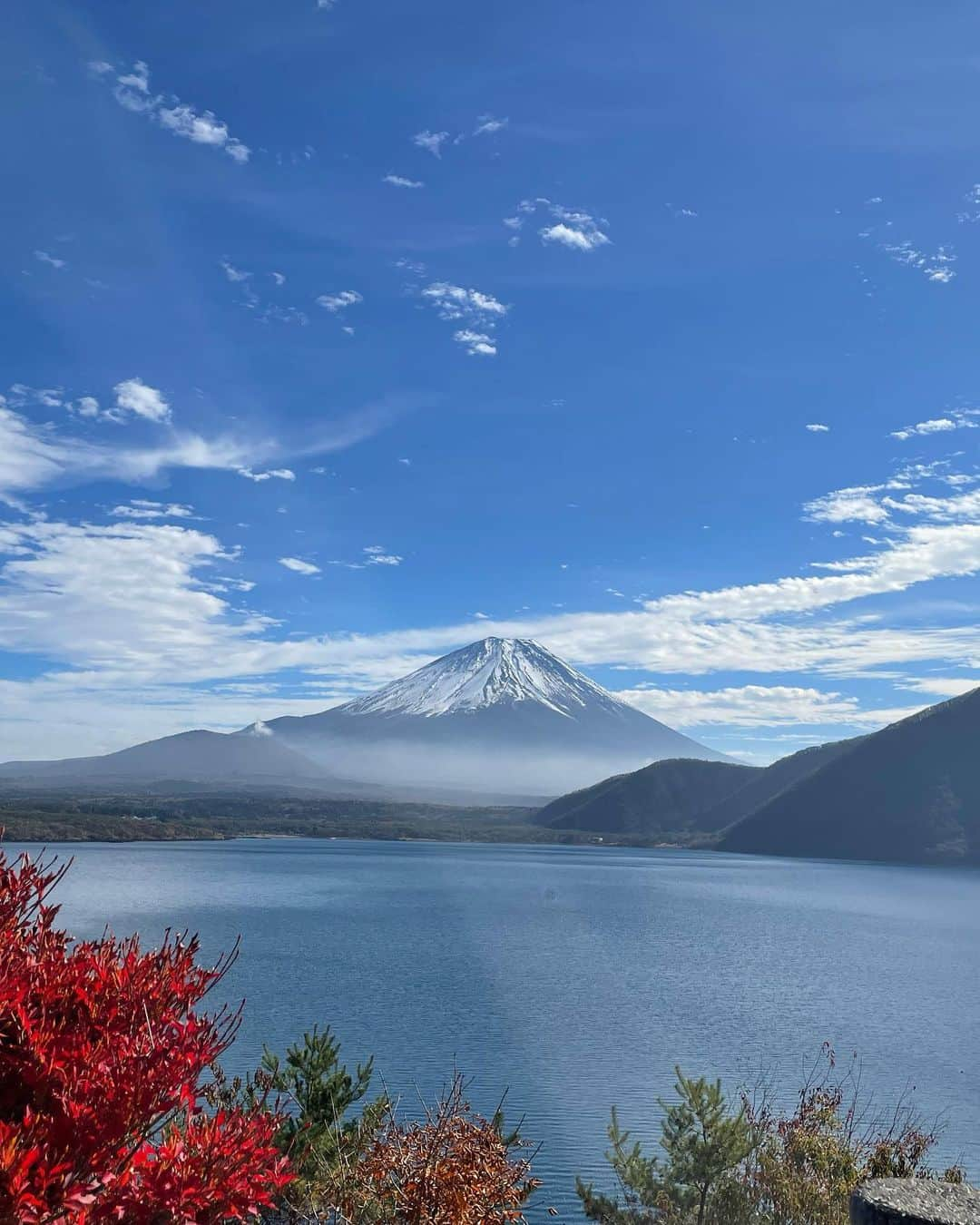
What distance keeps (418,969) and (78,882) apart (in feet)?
127

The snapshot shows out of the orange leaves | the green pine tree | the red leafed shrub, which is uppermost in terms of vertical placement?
the red leafed shrub

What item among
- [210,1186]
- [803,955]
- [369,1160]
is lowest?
[803,955]

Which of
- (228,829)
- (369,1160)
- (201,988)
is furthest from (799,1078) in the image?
(228,829)

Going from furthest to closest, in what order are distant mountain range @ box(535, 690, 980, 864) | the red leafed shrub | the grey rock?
distant mountain range @ box(535, 690, 980, 864) → the grey rock → the red leafed shrub

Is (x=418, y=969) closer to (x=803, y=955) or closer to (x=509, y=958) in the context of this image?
(x=509, y=958)

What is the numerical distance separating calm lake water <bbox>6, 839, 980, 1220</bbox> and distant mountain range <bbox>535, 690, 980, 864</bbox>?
42254mm

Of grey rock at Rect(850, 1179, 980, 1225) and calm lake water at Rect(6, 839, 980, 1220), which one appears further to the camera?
calm lake water at Rect(6, 839, 980, 1220)

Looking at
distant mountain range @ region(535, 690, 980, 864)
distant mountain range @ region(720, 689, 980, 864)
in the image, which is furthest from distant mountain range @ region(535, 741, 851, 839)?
distant mountain range @ region(720, 689, 980, 864)

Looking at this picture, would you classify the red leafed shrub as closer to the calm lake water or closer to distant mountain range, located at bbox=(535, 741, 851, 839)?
the calm lake water

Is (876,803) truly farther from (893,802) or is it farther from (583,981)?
(583,981)

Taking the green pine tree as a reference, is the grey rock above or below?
above

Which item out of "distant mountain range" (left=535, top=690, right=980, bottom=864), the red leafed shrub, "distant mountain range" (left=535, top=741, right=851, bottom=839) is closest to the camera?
the red leafed shrub

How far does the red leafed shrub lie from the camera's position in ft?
10.1

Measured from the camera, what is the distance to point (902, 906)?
6359cm
